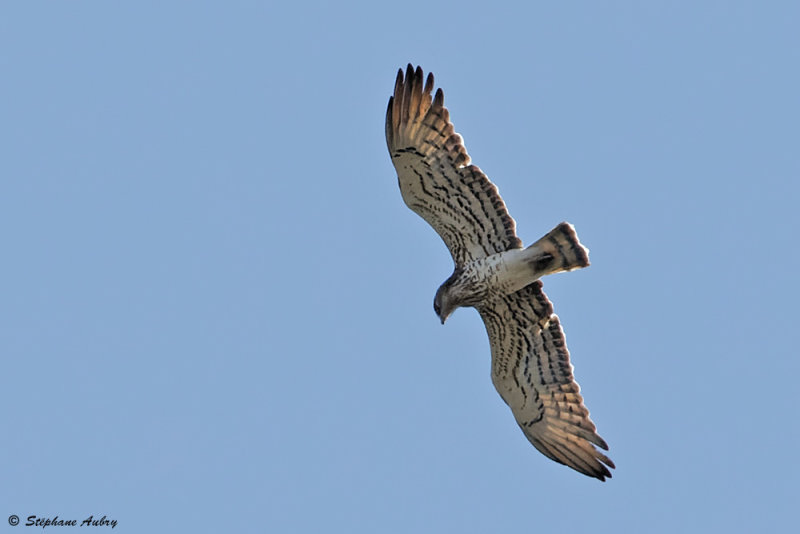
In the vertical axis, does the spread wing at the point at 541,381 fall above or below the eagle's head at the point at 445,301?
below

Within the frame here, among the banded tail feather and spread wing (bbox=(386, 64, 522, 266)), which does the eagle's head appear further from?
the banded tail feather

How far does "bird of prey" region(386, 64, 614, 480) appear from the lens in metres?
12.3

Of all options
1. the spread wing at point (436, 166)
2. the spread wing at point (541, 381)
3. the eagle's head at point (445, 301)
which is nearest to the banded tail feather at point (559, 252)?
the spread wing at point (436, 166)

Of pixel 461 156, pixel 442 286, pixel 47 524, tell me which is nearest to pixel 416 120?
pixel 461 156

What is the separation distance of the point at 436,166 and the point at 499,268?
1.21 meters

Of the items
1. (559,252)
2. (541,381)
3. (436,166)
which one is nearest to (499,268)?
(559,252)

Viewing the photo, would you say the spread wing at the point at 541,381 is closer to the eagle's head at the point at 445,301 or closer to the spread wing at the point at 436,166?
the eagle's head at the point at 445,301

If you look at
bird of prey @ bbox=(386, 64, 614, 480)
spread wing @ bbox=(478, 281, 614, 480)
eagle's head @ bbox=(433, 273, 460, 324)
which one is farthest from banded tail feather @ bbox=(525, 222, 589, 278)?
eagle's head @ bbox=(433, 273, 460, 324)

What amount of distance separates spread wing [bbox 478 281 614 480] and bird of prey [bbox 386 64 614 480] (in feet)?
0.03

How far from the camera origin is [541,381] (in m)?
13.4

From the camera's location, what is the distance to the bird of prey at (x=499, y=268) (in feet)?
40.4

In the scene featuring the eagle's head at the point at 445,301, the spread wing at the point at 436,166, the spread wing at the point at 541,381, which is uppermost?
the spread wing at the point at 436,166

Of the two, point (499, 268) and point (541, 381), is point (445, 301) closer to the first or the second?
point (499, 268)

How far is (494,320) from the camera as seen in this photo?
13125 millimetres
